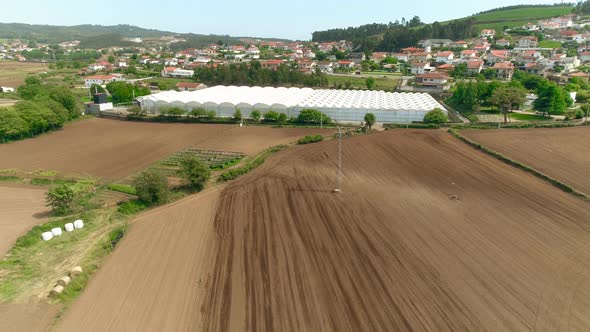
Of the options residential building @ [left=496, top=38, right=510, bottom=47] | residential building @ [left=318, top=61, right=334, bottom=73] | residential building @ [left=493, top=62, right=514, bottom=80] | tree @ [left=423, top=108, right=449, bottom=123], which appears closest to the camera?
tree @ [left=423, top=108, right=449, bottom=123]

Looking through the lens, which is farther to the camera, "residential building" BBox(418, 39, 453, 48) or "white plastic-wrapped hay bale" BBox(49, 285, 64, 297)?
"residential building" BBox(418, 39, 453, 48)

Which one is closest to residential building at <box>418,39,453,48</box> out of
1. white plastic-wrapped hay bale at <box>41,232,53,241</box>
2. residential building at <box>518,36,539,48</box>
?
residential building at <box>518,36,539,48</box>

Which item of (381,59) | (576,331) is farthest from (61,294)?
(381,59)

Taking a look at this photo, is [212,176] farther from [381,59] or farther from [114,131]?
[381,59]

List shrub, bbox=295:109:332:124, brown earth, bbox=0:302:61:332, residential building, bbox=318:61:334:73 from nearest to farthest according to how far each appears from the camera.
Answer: brown earth, bbox=0:302:61:332 < shrub, bbox=295:109:332:124 < residential building, bbox=318:61:334:73

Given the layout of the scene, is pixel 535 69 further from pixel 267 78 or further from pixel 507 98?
pixel 267 78

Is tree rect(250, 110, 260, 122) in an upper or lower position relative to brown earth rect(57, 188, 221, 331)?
upper

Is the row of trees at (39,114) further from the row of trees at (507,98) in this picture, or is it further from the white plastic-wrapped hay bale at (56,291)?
the row of trees at (507,98)

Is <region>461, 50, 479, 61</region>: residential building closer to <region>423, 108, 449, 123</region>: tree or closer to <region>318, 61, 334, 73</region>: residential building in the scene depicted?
<region>318, 61, 334, 73</region>: residential building
